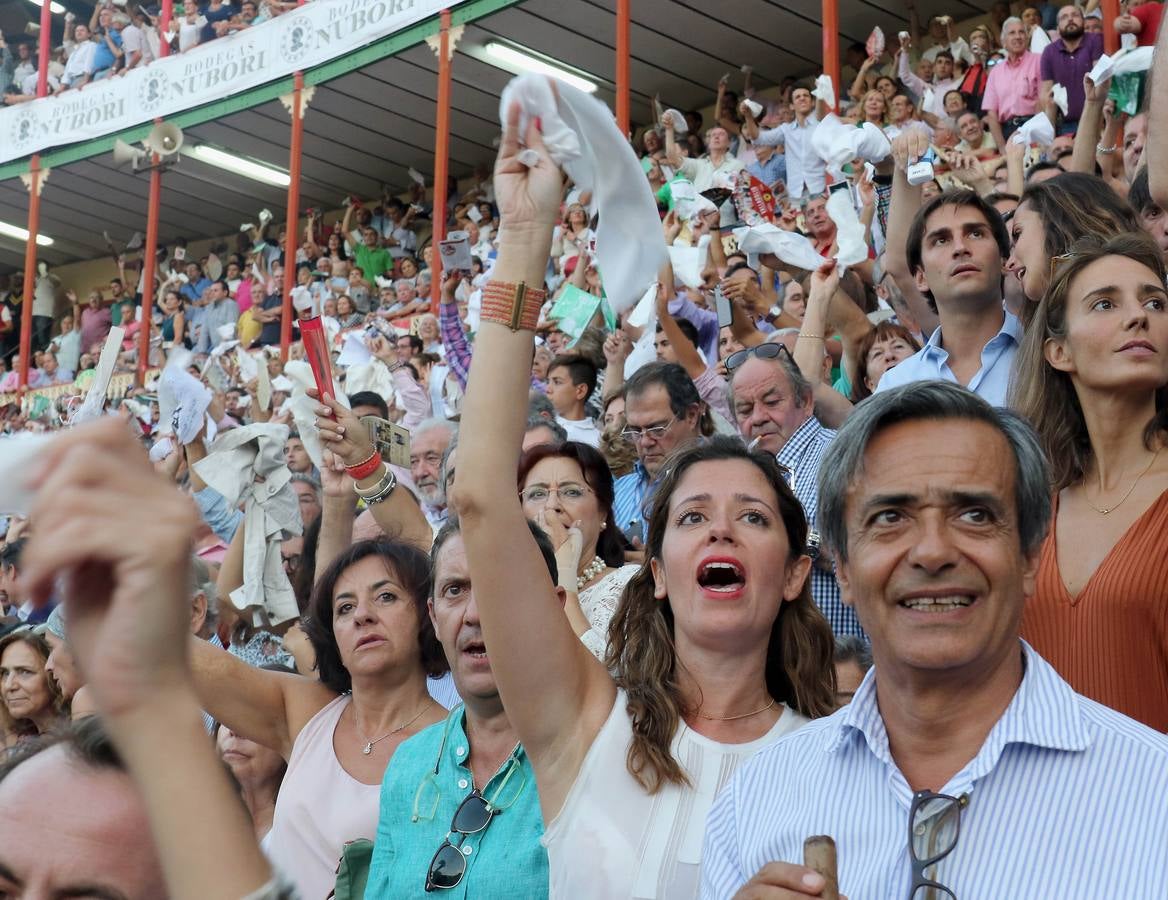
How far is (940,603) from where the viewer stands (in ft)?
5.63

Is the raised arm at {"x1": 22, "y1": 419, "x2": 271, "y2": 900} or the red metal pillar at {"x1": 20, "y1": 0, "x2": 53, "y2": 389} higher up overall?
the red metal pillar at {"x1": 20, "y1": 0, "x2": 53, "y2": 389}

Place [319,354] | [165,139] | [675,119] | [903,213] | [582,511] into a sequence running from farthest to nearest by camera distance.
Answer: [165,139] → [675,119] → [903,213] → [319,354] → [582,511]

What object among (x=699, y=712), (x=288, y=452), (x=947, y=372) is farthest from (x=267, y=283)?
(x=699, y=712)

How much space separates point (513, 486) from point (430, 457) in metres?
3.48

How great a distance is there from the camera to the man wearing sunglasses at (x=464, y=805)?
2375 mm

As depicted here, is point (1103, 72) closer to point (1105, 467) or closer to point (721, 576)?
point (1105, 467)

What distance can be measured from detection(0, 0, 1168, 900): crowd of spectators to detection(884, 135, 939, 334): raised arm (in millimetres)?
31

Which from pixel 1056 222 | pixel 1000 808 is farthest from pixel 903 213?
pixel 1000 808

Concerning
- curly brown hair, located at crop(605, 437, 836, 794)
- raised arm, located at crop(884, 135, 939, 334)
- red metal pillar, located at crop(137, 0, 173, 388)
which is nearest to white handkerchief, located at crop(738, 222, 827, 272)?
raised arm, located at crop(884, 135, 939, 334)

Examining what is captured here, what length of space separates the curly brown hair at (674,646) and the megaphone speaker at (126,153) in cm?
1338

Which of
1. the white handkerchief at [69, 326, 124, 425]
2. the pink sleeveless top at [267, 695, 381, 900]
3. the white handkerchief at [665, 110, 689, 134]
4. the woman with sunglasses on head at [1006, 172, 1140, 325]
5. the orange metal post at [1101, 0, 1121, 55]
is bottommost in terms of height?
the pink sleeveless top at [267, 695, 381, 900]

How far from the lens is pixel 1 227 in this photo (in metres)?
20.2

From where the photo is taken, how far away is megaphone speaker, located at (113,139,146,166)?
14.9 metres

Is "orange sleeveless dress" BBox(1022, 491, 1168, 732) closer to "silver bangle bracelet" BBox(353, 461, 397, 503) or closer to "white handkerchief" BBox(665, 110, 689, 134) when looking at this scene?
"silver bangle bracelet" BBox(353, 461, 397, 503)
